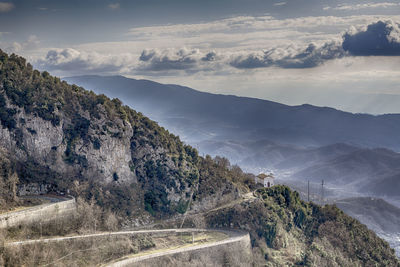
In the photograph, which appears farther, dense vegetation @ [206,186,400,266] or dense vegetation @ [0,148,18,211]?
dense vegetation @ [206,186,400,266]

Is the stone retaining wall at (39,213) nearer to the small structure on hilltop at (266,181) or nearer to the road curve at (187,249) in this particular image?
the road curve at (187,249)

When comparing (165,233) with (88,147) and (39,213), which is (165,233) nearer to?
(39,213)

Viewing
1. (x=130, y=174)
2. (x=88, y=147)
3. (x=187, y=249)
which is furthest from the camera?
(x=130, y=174)

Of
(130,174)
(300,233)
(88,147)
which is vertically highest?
(88,147)

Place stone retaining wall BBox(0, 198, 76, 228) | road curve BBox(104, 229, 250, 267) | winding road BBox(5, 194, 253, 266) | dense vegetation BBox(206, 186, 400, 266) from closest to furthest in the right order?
winding road BBox(5, 194, 253, 266)
stone retaining wall BBox(0, 198, 76, 228)
road curve BBox(104, 229, 250, 267)
dense vegetation BBox(206, 186, 400, 266)

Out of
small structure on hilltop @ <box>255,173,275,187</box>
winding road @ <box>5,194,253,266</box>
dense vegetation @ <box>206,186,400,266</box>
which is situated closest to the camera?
winding road @ <box>5,194,253,266</box>

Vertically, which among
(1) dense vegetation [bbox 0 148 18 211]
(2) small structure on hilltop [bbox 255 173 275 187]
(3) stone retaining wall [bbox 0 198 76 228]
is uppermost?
(1) dense vegetation [bbox 0 148 18 211]

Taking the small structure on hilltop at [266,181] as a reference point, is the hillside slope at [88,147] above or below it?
above

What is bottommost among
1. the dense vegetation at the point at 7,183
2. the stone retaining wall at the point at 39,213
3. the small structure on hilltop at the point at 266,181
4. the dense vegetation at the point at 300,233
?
the dense vegetation at the point at 300,233

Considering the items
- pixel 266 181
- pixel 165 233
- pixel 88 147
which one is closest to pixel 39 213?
pixel 165 233

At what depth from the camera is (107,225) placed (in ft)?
230

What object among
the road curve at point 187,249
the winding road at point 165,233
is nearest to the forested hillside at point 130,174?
the road curve at point 187,249

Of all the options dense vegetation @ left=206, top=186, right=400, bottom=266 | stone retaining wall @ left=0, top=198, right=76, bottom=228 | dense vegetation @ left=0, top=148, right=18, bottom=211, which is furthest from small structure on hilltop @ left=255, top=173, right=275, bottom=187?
dense vegetation @ left=0, top=148, right=18, bottom=211

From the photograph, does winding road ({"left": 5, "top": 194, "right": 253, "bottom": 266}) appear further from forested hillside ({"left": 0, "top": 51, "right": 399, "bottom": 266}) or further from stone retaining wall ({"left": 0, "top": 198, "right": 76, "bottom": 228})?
forested hillside ({"left": 0, "top": 51, "right": 399, "bottom": 266})
